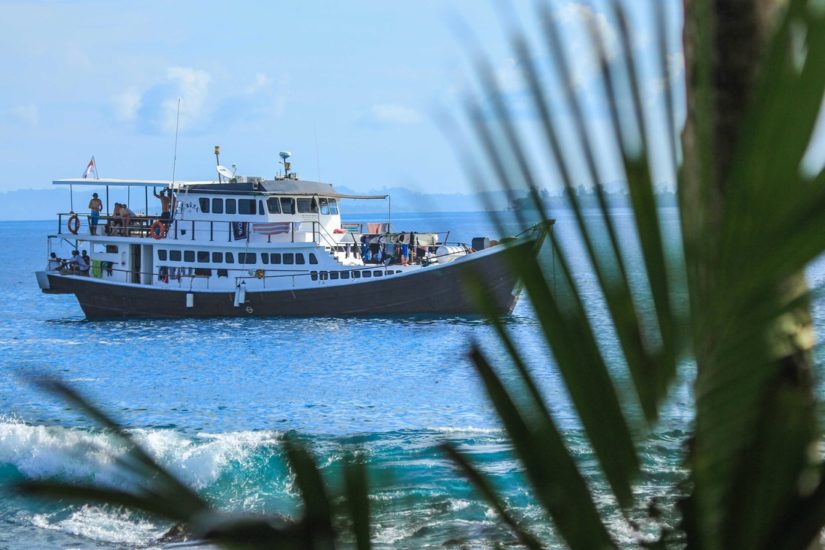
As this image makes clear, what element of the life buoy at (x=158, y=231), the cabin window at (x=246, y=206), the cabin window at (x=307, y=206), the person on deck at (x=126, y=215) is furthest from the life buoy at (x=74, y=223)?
the cabin window at (x=307, y=206)

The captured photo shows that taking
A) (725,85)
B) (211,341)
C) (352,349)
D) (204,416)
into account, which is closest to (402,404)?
(204,416)

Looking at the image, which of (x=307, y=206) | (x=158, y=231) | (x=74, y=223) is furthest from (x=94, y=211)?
(x=307, y=206)

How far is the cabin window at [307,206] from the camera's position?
124 feet

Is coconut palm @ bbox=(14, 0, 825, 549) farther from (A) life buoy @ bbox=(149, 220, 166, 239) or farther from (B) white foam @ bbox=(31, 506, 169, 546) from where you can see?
(A) life buoy @ bbox=(149, 220, 166, 239)

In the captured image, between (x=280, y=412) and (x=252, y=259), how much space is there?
12.4 m

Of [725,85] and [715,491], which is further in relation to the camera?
[725,85]

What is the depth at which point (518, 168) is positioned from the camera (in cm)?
96

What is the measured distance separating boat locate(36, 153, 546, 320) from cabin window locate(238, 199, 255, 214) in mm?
32

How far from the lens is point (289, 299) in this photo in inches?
1497

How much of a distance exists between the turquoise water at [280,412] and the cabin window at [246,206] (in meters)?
4.07

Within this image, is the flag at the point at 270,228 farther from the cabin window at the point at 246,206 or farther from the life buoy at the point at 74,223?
the life buoy at the point at 74,223

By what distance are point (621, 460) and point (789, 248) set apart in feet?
0.84

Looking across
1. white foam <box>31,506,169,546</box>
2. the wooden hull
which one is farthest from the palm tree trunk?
the wooden hull

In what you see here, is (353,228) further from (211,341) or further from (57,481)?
(57,481)
